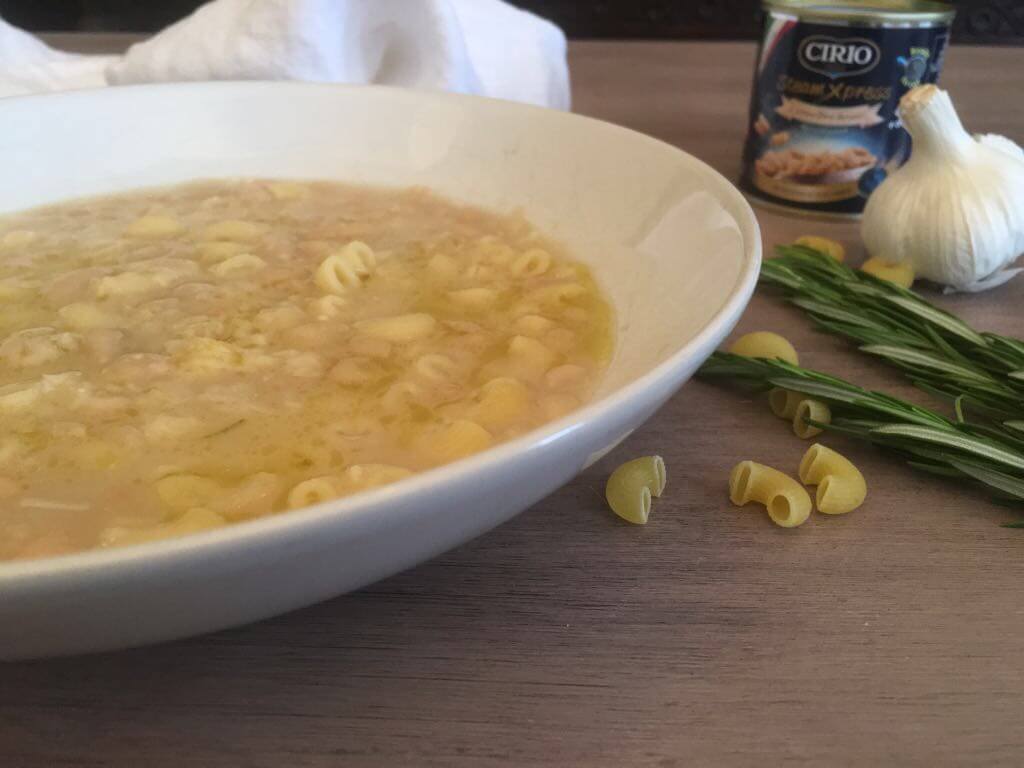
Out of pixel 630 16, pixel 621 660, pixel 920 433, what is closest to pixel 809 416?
pixel 920 433

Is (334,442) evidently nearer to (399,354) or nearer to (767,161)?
(399,354)

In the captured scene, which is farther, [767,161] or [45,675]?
[767,161]

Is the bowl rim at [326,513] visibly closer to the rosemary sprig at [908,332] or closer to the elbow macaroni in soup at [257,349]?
the elbow macaroni in soup at [257,349]

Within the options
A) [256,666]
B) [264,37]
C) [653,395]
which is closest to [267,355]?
[256,666]

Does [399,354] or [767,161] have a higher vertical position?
[399,354]

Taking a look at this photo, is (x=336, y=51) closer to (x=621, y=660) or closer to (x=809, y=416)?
(x=809, y=416)

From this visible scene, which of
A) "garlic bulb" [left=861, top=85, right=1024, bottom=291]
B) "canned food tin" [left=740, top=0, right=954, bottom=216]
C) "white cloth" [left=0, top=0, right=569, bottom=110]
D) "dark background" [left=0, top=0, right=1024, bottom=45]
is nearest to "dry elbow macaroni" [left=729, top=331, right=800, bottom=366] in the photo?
"garlic bulb" [left=861, top=85, right=1024, bottom=291]

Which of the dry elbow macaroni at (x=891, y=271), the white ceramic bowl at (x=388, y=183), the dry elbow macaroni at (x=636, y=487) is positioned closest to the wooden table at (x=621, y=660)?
the dry elbow macaroni at (x=636, y=487)
